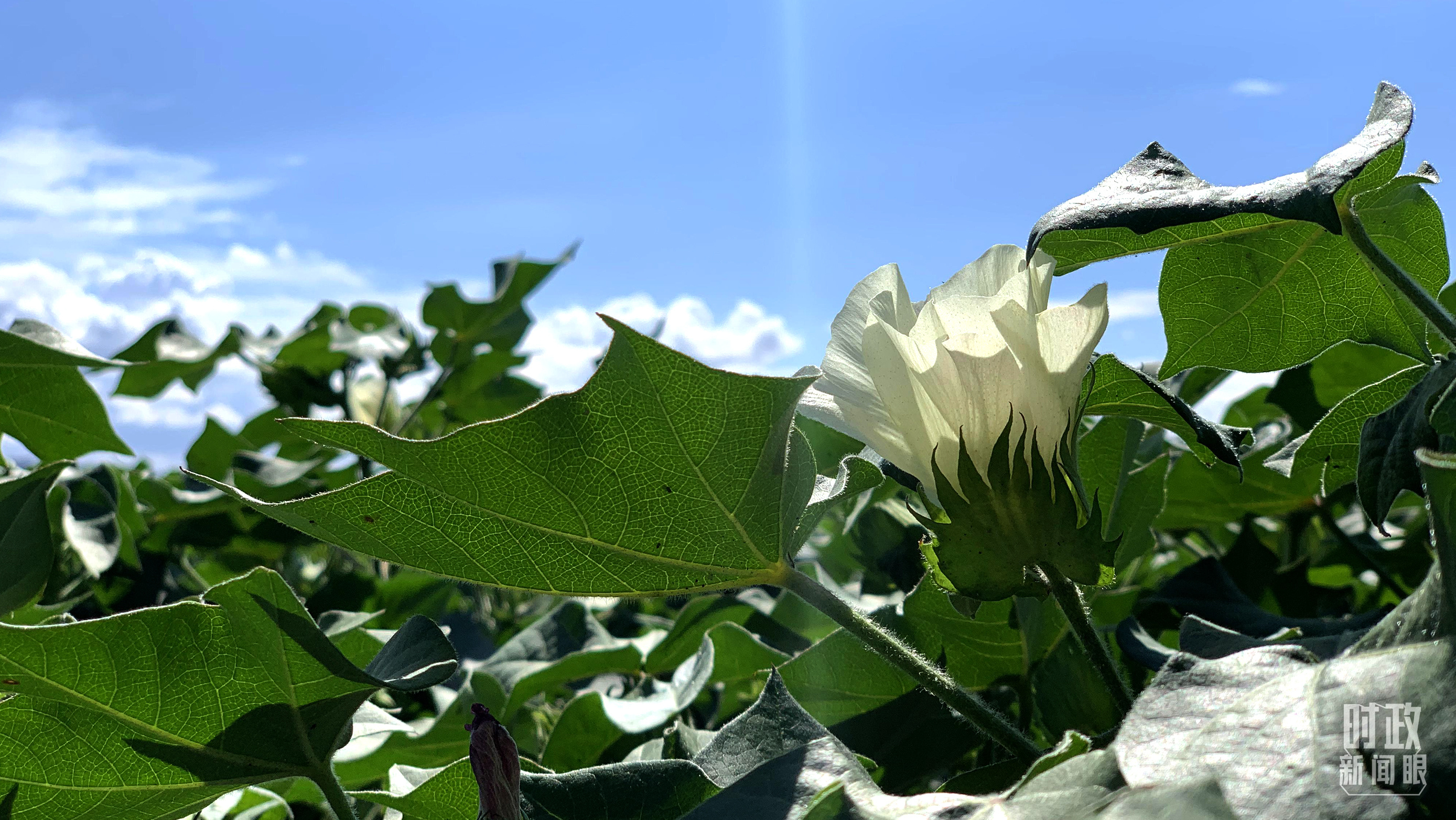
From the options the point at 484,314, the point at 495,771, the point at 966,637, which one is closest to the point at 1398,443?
the point at 966,637

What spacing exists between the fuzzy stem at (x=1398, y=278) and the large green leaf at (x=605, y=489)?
0.39m

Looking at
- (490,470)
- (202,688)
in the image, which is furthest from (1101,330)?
(202,688)

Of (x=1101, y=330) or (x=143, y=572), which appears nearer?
(x=1101, y=330)

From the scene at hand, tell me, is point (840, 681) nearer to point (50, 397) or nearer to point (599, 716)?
point (599, 716)

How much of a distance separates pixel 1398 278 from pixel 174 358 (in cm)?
199

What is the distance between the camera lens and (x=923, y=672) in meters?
0.62

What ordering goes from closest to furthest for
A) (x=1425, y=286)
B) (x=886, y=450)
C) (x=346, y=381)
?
(x=886, y=450) → (x=1425, y=286) → (x=346, y=381)

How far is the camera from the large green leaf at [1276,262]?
2.15 ft

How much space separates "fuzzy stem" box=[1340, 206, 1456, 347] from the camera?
25.9 inches

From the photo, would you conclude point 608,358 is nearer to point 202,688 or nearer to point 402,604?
point 202,688

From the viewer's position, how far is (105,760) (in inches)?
26.1

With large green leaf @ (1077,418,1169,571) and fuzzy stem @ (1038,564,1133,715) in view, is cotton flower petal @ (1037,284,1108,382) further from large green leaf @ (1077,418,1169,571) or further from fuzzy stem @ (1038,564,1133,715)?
large green leaf @ (1077,418,1169,571)

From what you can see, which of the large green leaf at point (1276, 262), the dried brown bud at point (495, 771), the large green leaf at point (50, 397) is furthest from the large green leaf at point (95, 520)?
the large green leaf at point (1276, 262)

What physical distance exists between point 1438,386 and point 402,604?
1.48m
